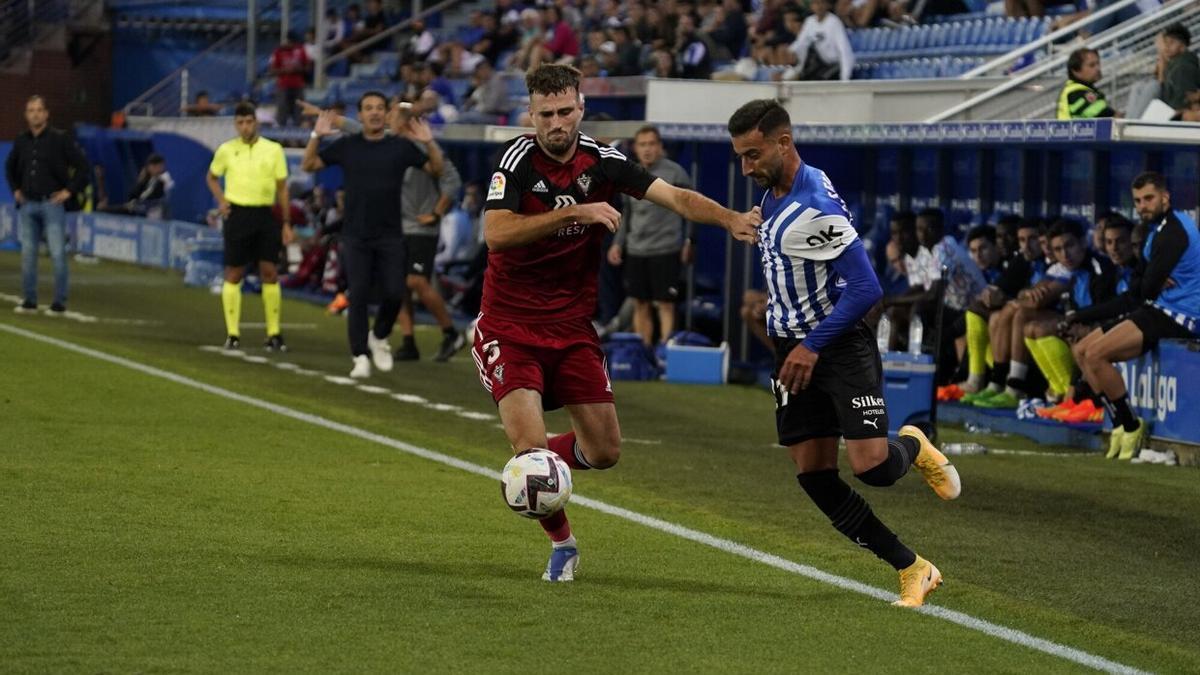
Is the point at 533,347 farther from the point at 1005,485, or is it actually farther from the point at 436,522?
the point at 1005,485

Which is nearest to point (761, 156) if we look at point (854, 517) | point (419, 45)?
point (854, 517)

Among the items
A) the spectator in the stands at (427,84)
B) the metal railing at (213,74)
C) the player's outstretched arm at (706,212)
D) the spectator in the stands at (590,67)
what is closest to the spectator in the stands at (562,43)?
the spectator in the stands at (427,84)

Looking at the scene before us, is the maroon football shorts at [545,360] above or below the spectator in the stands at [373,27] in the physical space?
below

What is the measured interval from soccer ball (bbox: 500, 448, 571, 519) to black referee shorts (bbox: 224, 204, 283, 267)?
10.6 meters

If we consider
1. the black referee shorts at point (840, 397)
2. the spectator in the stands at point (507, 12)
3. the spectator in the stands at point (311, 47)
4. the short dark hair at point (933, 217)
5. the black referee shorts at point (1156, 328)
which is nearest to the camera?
the black referee shorts at point (840, 397)

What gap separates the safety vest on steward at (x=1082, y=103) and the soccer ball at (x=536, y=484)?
29.4 ft

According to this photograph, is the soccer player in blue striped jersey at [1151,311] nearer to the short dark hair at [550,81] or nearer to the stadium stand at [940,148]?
the stadium stand at [940,148]

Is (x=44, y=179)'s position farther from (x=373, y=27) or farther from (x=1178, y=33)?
(x=373, y=27)

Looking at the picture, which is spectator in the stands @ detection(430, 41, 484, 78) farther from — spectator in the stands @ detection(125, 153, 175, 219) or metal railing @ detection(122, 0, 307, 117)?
metal railing @ detection(122, 0, 307, 117)

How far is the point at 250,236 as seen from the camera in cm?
1803

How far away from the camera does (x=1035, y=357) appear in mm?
14547

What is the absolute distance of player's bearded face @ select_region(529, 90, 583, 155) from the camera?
24.8 ft

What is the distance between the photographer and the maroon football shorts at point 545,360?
311 inches

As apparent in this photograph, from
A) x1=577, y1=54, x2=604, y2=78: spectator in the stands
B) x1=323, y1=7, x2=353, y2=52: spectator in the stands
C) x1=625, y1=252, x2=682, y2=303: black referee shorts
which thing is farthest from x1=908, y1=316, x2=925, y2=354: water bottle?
x1=323, y1=7, x2=353, y2=52: spectator in the stands
